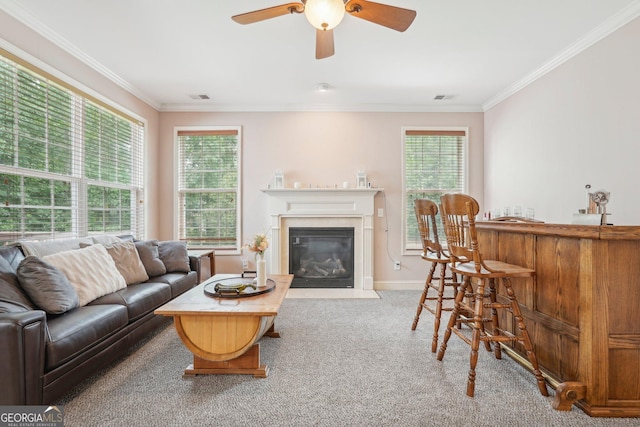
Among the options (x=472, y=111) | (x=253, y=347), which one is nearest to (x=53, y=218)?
(x=253, y=347)

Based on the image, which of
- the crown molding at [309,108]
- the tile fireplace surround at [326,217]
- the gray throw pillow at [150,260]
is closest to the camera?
the gray throw pillow at [150,260]

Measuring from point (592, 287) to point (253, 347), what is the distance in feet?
6.69

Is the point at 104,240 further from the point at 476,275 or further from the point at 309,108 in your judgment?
the point at 476,275

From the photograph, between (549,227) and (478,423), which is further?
(549,227)

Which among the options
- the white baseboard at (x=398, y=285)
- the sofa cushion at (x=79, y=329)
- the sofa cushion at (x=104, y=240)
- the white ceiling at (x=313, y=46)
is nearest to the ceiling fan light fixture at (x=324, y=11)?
the white ceiling at (x=313, y=46)

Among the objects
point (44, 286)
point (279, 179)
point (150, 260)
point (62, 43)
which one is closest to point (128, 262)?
point (150, 260)

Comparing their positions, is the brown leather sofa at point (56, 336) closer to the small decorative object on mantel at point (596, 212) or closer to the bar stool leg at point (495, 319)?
the bar stool leg at point (495, 319)

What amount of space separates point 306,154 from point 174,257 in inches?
89.4

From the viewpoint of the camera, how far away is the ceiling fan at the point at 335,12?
1779mm

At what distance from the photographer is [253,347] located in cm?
214

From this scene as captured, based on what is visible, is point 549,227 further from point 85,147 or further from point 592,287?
point 85,147

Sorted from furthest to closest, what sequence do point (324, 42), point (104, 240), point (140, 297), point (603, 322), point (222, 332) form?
point (104, 240) → point (140, 297) → point (324, 42) → point (222, 332) → point (603, 322)

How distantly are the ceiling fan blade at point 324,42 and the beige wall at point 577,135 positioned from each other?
92.8 inches

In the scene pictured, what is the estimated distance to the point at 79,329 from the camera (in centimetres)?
185
